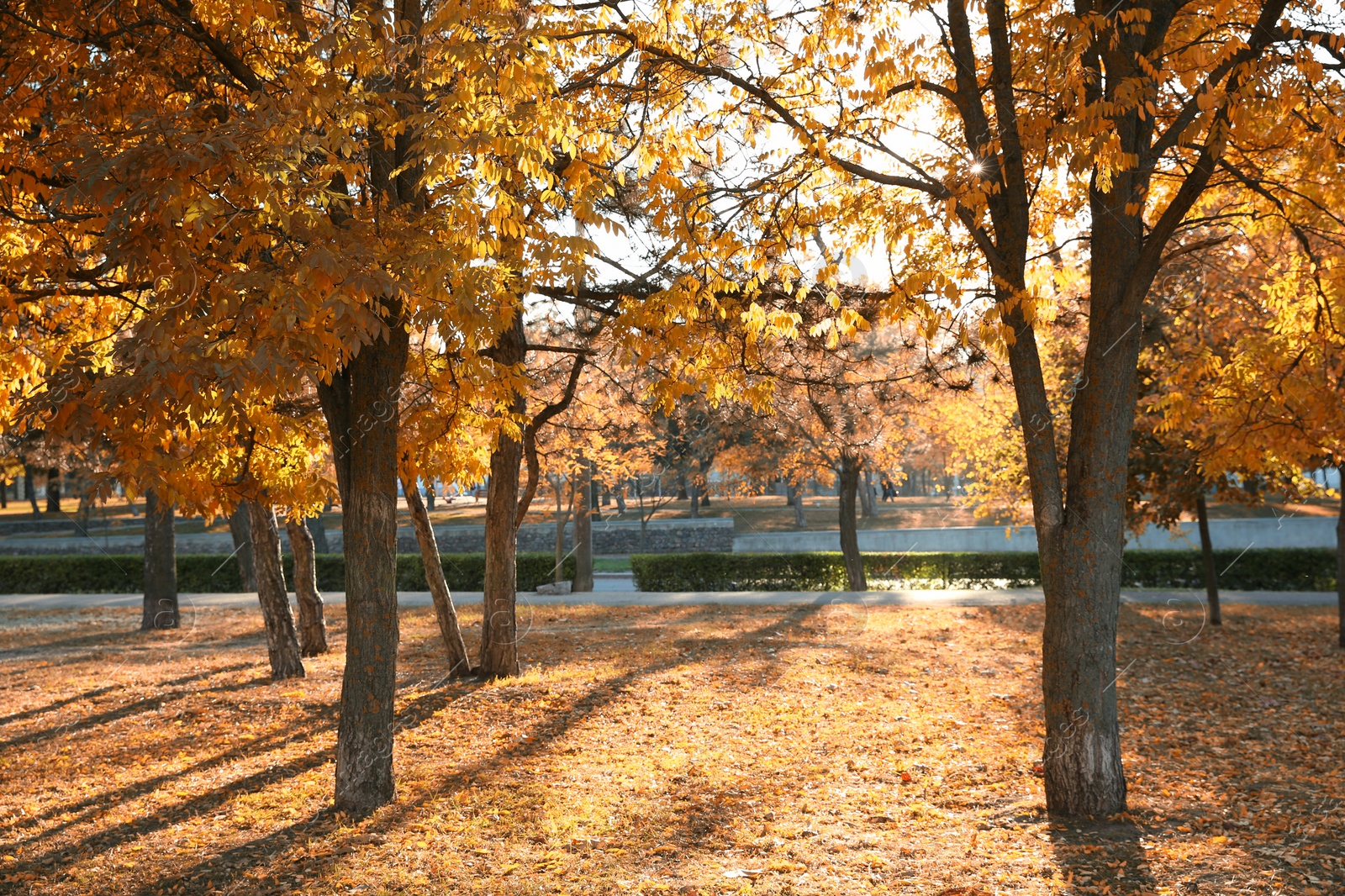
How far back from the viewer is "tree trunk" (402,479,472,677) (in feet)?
29.3

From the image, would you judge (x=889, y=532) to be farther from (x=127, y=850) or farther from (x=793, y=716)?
(x=127, y=850)

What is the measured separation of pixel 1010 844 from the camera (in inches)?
198

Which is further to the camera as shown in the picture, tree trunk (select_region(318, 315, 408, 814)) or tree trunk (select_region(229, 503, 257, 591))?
tree trunk (select_region(229, 503, 257, 591))

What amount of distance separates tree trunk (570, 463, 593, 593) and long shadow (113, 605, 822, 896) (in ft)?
28.7

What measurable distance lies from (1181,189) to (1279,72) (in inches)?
33.0

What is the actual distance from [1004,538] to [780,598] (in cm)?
1553

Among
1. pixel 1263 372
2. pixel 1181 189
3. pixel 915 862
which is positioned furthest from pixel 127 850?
pixel 1263 372

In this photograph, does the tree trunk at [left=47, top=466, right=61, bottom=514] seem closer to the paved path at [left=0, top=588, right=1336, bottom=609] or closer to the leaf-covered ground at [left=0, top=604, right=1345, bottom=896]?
the paved path at [left=0, top=588, right=1336, bottom=609]

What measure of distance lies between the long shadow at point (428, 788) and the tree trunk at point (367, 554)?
0.95 ft

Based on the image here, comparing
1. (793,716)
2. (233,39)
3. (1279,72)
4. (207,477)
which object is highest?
(233,39)

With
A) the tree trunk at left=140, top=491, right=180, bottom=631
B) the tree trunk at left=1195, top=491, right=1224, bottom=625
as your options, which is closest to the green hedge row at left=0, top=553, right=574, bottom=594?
the tree trunk at left=140, top=491, right=180, bottom=631

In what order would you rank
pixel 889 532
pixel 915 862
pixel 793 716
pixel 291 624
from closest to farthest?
1. pixel 915 862
2. pixel 793 716
3. pixel 291 624
4. pixel 889 532

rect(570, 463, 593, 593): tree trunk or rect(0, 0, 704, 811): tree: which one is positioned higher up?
rect(0, 0, 704, 811): tree

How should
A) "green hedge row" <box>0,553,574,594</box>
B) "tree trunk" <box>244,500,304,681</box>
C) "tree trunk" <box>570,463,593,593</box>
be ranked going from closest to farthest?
"tree trunk" <box>244,500,304,681</box>
"tree trunk" <box>570,463,593,593</box>
"green hedge row" <box>0,553,574,594</box>
